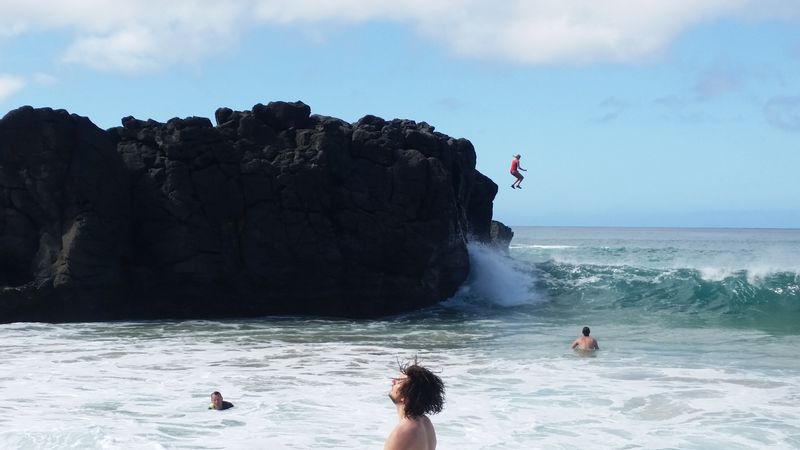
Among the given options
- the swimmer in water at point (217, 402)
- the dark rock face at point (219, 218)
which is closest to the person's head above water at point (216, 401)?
the swimmer in water at point (217, 402)

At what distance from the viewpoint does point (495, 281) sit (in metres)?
30.1

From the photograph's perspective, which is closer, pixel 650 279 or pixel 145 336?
pixel 145 336

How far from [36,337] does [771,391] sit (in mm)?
14412

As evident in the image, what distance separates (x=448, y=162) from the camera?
27.9 meters

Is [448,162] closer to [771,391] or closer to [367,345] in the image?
[367,345]

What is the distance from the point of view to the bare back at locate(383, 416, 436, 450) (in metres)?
5.73

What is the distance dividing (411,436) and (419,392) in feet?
0.86

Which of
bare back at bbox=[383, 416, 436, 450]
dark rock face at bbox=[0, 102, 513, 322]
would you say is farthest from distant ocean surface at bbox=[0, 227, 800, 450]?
bare back at bbox=[383, 416, 436, 450]

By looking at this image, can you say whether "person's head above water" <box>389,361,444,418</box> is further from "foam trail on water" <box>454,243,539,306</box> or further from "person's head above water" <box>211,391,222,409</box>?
"foam trail on water" <box>454,243,539,306</box>

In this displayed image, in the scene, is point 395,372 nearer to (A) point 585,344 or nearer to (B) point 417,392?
(A) point 585,344

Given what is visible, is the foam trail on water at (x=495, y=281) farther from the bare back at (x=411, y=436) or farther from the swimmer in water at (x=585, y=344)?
the bare back at (x=411, y=436)

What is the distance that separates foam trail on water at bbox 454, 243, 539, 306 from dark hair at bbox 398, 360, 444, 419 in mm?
22883

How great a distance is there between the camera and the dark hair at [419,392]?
5.77 m

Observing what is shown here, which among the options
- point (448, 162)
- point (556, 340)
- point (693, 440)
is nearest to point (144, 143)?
point (448, 162)
